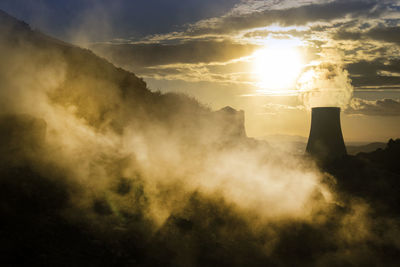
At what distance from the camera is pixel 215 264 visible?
9.58 metres

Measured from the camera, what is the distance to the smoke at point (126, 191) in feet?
30.4

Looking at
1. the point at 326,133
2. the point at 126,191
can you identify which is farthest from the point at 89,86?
the point at 326,133

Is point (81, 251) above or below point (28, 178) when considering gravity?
below

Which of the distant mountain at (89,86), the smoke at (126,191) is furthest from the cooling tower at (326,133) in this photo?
the smoke at (126,191)

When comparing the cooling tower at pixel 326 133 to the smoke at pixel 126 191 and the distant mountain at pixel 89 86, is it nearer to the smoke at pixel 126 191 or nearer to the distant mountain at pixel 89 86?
the distant mountain at pixel 89 86

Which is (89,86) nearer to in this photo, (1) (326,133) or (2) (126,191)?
(2) (126,191)

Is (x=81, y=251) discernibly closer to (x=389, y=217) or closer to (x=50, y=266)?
(x=50, y=266)

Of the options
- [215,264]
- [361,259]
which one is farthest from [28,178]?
[361,259]

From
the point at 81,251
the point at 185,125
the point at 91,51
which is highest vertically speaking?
the point at 91,51

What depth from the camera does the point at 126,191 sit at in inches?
463

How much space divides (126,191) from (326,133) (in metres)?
21.7

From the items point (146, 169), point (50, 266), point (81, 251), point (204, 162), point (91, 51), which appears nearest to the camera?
point (50, 266)

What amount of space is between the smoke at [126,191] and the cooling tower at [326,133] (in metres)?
10.5

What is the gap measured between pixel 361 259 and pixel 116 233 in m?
7.84
